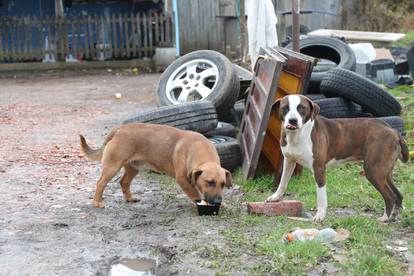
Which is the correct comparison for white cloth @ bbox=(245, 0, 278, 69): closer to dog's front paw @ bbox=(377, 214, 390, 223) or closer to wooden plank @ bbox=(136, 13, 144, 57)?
dog's front paw @ bbox=(377, 214, 390, 223)

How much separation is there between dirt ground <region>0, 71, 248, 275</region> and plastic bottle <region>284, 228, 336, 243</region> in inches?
23.5

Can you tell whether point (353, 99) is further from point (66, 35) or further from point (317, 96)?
point (66, 35)

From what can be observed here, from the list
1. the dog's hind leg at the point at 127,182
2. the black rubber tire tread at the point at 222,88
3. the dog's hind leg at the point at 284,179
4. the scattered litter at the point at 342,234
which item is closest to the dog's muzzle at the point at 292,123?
the dog's hind leg at the point at 284,179

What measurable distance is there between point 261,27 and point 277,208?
238 inches

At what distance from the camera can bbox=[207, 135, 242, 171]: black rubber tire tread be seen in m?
8.09

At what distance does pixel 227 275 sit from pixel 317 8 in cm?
1983

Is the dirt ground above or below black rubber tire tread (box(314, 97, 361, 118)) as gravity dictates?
below

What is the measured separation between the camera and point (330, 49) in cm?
1254

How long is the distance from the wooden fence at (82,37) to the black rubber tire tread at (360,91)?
13.0 meters

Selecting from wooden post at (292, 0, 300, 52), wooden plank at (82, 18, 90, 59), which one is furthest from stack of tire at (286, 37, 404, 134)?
wooden plank at (82, 18, 90, 59)

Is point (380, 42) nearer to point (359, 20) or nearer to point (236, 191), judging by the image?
point (359, 20)

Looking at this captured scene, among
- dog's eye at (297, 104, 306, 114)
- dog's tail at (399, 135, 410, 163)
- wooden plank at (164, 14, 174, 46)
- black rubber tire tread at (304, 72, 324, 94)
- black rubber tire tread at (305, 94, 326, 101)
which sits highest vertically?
wooden plank at (164, 14, 174, 46)

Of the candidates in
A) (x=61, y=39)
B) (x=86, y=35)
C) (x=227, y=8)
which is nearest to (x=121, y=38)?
(x=86, y=35)

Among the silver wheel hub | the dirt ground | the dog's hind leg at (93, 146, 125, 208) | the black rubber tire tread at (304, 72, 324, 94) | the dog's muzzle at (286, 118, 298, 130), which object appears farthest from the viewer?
the silver wheel hub
